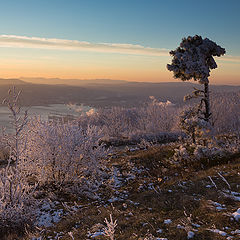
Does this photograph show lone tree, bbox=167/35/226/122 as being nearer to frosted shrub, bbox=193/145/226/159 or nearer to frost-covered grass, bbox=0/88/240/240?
frosted shrub, bbox=193/145/226/159

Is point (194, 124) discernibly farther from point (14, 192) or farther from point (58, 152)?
point (14, 192)

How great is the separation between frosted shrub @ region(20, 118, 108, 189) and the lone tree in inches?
229

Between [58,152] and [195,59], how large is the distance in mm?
7878

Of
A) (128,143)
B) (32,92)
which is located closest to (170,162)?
(128,143)

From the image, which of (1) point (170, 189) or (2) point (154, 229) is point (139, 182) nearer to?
(1) point (170, 189)

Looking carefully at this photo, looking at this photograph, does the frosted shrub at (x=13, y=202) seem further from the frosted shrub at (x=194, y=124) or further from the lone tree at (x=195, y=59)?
the lone tree at (x=195, y=59)

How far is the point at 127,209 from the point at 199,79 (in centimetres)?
778

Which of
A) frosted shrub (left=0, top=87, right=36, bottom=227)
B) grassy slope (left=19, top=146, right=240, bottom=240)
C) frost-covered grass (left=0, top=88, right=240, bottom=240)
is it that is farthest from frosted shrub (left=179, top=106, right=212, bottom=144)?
frosted shrub (left=0, top=87, right=36, bottom=227)

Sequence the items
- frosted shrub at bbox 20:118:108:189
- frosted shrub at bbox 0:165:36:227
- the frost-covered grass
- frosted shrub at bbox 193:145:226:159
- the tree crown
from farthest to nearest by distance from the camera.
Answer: the tree crown → frosted shrub at bbox 193:145:226:159 → frosted shrub at bbox 20:118:108:189 → frosted shrub at bbox 0:165:36:227 → the frost-covered grass

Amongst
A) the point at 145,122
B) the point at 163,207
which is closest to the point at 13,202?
the point at 163,207

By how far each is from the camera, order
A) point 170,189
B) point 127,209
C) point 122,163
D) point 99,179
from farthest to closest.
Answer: point 122,163
point 99,179
point 170,189
point 127,209

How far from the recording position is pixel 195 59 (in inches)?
464

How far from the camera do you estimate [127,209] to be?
261 inches

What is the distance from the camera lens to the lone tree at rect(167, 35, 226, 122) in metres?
11.6
